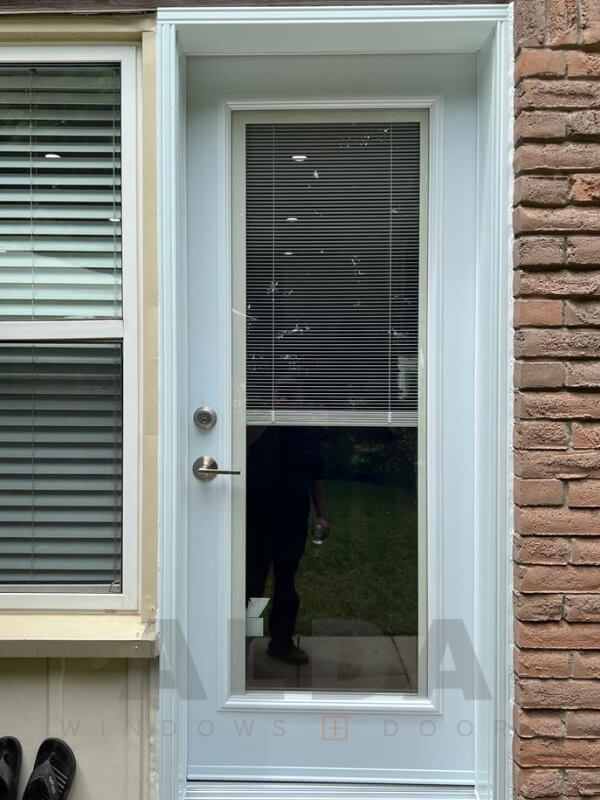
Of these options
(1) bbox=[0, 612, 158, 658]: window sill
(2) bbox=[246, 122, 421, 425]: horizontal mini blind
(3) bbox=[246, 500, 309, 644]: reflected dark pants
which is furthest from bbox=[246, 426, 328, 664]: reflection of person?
(1) bbox=[0, 612, 158, 658]: window sill

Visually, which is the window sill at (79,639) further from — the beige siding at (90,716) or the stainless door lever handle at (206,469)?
the stainless door lever handle at (206,469)

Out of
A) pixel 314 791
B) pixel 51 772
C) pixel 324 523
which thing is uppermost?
pixel 324 523

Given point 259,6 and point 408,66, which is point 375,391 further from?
point 259,6

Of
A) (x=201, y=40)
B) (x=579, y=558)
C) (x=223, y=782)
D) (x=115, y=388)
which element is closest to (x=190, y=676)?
(x=223, y=782)

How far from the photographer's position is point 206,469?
7.25 feet

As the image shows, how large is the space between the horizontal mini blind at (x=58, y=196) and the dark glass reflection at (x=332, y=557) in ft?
2.28

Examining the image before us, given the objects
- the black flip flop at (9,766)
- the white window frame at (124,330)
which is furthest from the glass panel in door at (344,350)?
the black flip flop at (9,766)

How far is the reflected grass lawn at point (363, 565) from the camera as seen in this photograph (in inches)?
87.7

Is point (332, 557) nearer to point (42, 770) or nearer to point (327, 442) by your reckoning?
point (327, 442)

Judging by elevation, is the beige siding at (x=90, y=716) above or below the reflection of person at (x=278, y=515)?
below

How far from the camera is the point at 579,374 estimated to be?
1.89 m

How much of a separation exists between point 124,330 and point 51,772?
49.9 inches

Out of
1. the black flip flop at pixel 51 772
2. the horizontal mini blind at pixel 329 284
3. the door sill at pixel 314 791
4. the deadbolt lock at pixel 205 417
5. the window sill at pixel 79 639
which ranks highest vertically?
the horizontal mini blind at pixel 329 284

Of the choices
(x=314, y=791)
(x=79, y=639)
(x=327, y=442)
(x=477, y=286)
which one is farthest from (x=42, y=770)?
(x=477, y=286)
